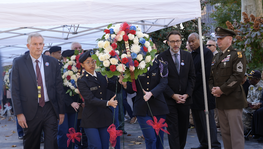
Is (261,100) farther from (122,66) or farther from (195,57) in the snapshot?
(122,66)

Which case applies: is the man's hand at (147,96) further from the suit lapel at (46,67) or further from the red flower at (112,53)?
the suit lapel at (46,67)

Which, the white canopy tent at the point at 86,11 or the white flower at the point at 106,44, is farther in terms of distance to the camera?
the white canopy tent at the point at 86,11

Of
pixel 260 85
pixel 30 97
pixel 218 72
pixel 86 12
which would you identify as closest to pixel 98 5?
pixel 86 12

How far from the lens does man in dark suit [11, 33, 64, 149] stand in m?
4.24

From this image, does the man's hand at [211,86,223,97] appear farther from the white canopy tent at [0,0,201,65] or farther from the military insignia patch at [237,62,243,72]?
the white canopy tent at [0,0,201,65]

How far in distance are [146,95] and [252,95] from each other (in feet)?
11.7

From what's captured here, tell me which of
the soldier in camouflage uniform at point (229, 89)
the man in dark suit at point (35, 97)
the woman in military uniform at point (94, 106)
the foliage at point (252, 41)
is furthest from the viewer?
the foliage at point (252, 41)

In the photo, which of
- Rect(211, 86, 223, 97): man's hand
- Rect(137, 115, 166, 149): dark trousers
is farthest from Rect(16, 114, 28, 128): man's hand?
Rect(211, 86, 223, 97): man's hand

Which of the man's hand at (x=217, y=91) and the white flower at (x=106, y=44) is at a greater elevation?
the white flower at (x=106, y=44)

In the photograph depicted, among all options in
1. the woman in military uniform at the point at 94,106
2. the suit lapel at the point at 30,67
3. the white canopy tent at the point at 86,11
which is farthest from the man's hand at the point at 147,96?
the suit lapel at the point at 30,67

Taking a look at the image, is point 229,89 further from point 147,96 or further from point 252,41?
point 252,41

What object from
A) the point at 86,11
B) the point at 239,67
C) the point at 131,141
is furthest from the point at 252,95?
the point at 86,11

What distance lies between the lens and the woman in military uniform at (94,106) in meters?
4.34

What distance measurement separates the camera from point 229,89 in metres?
4.72
